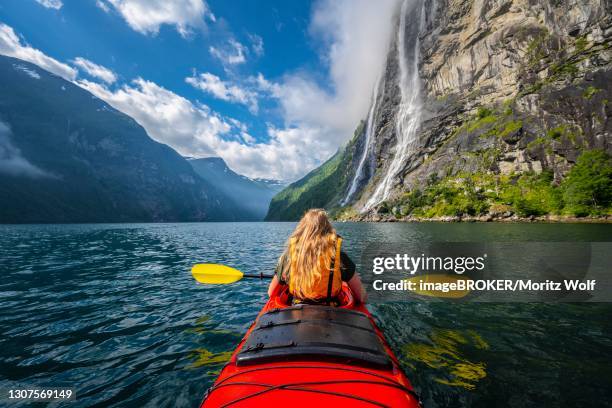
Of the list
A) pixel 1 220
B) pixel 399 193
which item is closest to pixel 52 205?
pixel 1 220

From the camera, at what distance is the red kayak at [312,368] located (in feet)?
8.16

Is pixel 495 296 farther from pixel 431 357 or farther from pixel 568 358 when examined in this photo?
pixel 431 357

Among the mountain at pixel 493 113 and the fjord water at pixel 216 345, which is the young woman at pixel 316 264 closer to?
the fjord water at pixel 216 345

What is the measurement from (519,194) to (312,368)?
77.5m

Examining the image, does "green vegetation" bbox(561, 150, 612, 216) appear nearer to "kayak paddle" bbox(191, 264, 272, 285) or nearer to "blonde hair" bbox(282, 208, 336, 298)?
"kayak paddle" bbox(191, 264, 272, 285)

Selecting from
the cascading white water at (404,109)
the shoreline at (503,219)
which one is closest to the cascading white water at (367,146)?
the cascading white water at (404,109)

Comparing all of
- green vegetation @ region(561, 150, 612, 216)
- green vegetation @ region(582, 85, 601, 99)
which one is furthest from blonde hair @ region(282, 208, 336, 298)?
green vegetation @ region(582, 85, 601, 99)

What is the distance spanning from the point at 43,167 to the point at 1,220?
74000mm

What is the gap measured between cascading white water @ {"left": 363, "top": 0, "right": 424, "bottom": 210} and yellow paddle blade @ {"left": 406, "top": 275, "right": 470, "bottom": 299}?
90006 millimetres

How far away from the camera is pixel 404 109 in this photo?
112 meters

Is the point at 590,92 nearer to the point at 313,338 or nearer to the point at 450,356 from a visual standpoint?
the point at 450,356

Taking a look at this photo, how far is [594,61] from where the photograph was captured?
65062 millimetres

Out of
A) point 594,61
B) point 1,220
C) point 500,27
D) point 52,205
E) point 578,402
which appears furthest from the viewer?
point 52,205

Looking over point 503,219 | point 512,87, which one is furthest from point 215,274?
point 512,87
